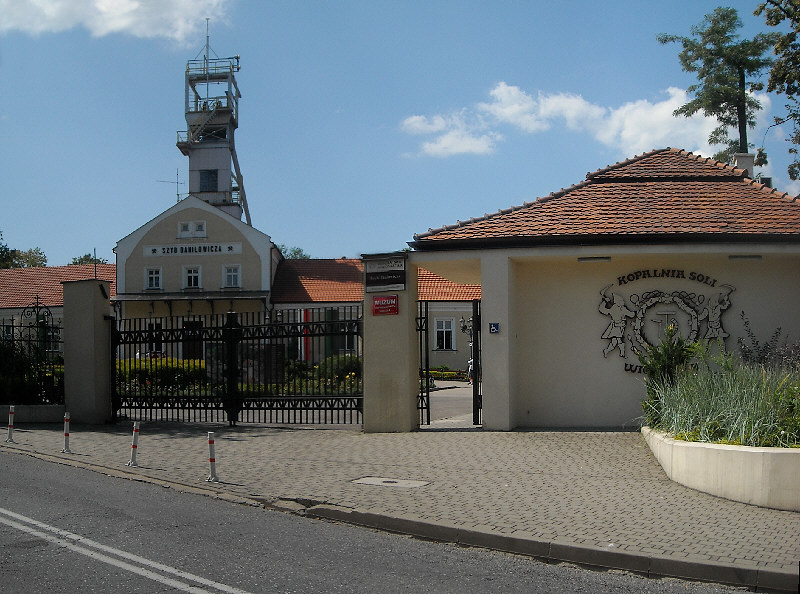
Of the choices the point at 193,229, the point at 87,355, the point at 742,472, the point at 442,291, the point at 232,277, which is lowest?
the point at 742,472

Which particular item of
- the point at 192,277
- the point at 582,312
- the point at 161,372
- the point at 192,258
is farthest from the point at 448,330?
the point at 582,312

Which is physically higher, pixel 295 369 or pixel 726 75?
pixel 726 75

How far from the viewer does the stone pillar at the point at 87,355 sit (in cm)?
1739

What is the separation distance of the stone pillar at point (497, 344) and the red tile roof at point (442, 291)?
29.6m

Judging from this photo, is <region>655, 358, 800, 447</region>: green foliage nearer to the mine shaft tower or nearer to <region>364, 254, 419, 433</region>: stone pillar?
<region>364, 254, 419, 433</region>: stone pillar

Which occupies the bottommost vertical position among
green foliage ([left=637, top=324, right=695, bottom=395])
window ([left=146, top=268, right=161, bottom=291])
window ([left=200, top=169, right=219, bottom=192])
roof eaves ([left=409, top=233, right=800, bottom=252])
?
green foliage ([left=637, top=324, right=695, bottom=395])

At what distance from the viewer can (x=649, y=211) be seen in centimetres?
1507

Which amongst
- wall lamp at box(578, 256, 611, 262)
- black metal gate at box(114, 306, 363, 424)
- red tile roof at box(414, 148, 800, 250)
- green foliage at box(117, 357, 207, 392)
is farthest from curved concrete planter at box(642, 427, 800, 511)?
green foliage at box(117, 357, 207, 392)

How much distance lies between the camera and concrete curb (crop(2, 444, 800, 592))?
6445 mm

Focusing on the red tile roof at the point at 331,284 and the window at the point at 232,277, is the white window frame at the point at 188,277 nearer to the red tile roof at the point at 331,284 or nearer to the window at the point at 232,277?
the window at the point at 232,277

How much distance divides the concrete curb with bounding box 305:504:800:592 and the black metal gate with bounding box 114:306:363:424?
699 cm

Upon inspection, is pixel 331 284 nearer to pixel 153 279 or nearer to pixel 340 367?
pixel 153 279

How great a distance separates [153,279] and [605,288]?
123ft

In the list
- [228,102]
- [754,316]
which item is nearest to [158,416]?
[754,316]
